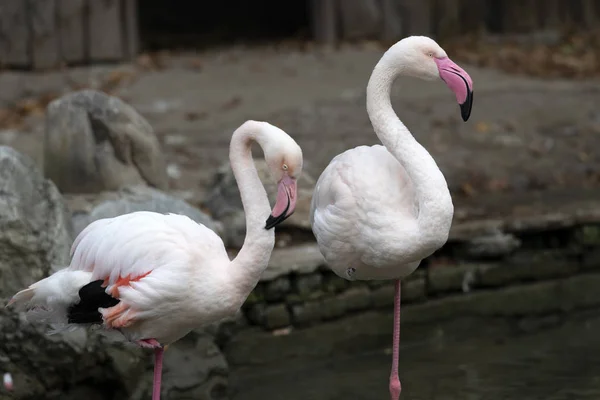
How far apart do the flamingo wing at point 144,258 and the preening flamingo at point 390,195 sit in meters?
0.65

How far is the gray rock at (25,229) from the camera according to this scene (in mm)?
5703

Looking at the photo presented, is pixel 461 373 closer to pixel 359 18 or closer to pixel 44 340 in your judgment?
pixel 44 340

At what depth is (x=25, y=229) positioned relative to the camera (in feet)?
18.8

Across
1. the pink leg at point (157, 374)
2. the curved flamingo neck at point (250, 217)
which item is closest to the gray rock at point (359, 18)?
the curved flamingo neck at point (250, 217)

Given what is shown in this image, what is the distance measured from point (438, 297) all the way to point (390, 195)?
202 cm

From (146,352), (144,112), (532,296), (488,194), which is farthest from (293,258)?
(144,112)

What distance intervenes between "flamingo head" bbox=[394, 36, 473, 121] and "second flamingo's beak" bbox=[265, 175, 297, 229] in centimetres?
88

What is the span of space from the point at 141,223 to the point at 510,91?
5.61 m

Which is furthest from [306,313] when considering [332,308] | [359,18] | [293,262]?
[359,18]

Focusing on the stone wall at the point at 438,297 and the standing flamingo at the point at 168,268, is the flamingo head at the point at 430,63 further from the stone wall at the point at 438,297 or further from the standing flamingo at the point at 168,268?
the stone wall at the point at 438,297

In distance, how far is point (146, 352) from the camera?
594 centimetres

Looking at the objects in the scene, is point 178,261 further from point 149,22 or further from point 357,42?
point 149,22

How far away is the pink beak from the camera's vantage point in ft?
16.3

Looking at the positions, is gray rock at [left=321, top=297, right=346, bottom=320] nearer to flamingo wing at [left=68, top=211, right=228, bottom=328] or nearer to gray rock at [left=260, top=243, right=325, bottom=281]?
gray rock at [left=260, top=243, right=325, bottom=281]
